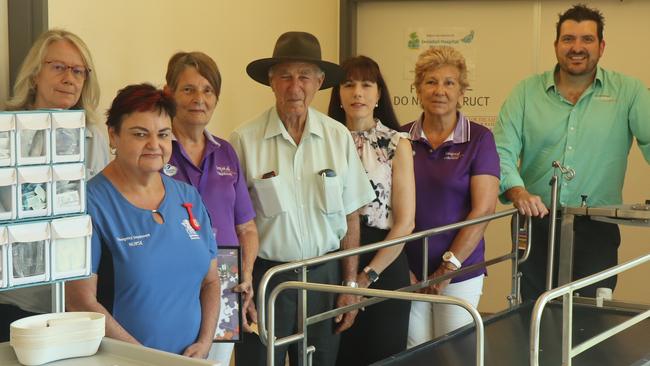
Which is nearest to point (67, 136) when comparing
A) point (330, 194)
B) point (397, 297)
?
point (397, 297)

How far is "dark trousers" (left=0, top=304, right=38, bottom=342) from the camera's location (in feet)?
10.1

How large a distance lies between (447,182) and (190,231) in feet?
4.67

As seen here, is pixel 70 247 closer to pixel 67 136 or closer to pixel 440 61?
pixel 67 136

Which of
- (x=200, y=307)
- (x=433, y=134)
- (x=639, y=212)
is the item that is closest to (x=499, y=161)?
(x=433, y=134)

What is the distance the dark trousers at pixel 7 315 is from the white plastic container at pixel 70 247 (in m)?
0.72

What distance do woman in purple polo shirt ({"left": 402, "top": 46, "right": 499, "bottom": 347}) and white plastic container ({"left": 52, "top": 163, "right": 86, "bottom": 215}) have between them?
6.18 feet

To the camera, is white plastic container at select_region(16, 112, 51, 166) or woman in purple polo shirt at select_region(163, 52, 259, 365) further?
woman in purple polo shirt at select_region(163, 52, 259, 365)

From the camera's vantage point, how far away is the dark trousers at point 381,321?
12.6 ft

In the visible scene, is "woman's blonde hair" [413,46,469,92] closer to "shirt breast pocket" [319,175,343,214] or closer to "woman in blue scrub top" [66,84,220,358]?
"shirt breast pocket" [319,175,343,214]

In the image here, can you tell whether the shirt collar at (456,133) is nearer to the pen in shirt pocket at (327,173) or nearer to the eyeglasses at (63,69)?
the pen in shirt pocket at (327,173)

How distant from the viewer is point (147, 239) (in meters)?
2.75

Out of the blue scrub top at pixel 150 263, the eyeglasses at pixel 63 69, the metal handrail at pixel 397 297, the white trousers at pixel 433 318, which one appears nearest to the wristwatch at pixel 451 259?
the white trousers at pixel 433 318

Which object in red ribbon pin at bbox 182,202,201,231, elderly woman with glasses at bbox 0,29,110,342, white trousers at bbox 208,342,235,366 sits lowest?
white trousers at bbox 208,342,235,366

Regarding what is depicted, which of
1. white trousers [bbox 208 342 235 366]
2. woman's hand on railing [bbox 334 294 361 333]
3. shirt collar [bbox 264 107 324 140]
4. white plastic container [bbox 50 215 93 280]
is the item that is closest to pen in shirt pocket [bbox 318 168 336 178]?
shirt collar [bbox 264 107 324 140]
